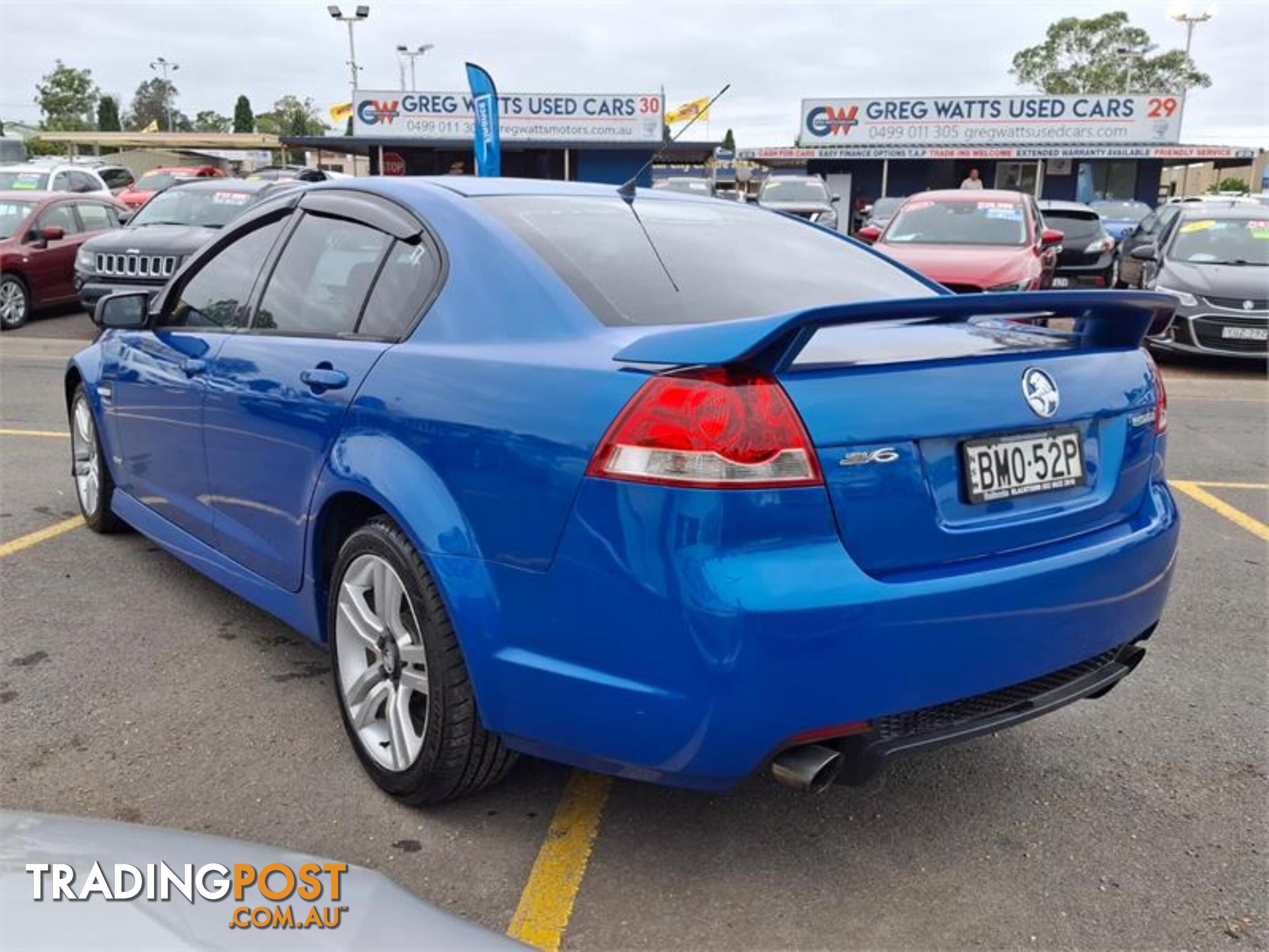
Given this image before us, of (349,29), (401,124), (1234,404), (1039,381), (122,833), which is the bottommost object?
(1234,404)

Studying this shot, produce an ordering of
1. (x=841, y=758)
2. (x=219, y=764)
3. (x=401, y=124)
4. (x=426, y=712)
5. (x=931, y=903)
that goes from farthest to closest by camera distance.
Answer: (x=401, y=124) < (x=219, y=764) < (x=426, y=712) < (x=931, y=903) < (x=841, y=758)

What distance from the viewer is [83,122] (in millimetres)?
86500

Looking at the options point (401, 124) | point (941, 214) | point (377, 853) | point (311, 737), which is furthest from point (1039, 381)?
point (401, 124)

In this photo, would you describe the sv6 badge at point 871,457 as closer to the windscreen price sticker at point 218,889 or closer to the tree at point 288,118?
the windscreen price sticker at point 218,889

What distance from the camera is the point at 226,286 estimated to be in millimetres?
3797

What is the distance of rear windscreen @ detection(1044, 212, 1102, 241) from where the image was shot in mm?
15953

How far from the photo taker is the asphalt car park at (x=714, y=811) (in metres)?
2.39

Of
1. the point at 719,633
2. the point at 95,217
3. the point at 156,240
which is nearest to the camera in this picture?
the point at 719,633

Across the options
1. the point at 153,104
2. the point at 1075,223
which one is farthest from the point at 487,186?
the point at 153,104

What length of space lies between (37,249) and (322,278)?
11.4 metres

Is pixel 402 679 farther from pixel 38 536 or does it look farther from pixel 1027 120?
pixel 1027 120

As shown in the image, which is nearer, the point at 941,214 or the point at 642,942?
the point at 642,942

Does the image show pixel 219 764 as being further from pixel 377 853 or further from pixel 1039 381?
pixel 1039 381

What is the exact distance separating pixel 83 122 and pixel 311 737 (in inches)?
3852
